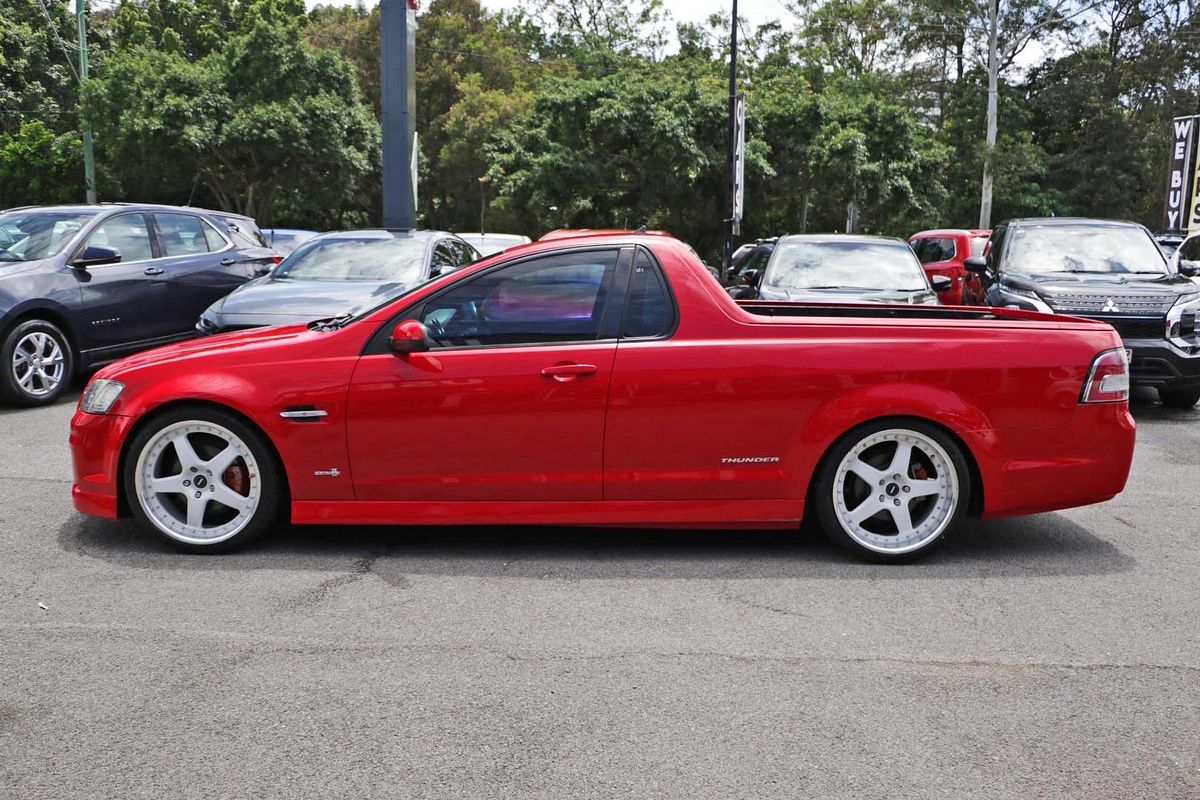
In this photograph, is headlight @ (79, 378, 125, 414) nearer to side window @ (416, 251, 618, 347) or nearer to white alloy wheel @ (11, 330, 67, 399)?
side window @ (416, 251, 618, 347)

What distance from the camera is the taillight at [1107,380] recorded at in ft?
16.9

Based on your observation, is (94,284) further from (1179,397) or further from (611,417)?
(1179,397)

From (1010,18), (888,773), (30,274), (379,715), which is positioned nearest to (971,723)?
(888,773)

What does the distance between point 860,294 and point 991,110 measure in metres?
35.1

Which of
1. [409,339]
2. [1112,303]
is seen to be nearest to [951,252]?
[1112,303]

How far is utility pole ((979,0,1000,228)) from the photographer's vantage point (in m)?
40.5

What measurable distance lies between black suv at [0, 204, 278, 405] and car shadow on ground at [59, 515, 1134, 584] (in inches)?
164

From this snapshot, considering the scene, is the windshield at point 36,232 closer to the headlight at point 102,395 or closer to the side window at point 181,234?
the side window at point 181,234

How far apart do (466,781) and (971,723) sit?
1575mm

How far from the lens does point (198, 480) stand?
524cm

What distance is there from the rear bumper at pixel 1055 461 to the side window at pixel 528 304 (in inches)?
72.1

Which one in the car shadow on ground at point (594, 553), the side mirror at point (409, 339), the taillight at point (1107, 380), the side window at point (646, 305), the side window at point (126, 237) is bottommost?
the car shadow on ground at point (594, 553)

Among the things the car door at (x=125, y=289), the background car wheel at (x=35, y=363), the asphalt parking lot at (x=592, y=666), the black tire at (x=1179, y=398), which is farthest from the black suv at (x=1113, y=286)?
the background car wheel at (x=35, y=363)

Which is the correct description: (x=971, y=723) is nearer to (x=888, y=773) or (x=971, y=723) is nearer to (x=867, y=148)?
(x=888, y=773)
